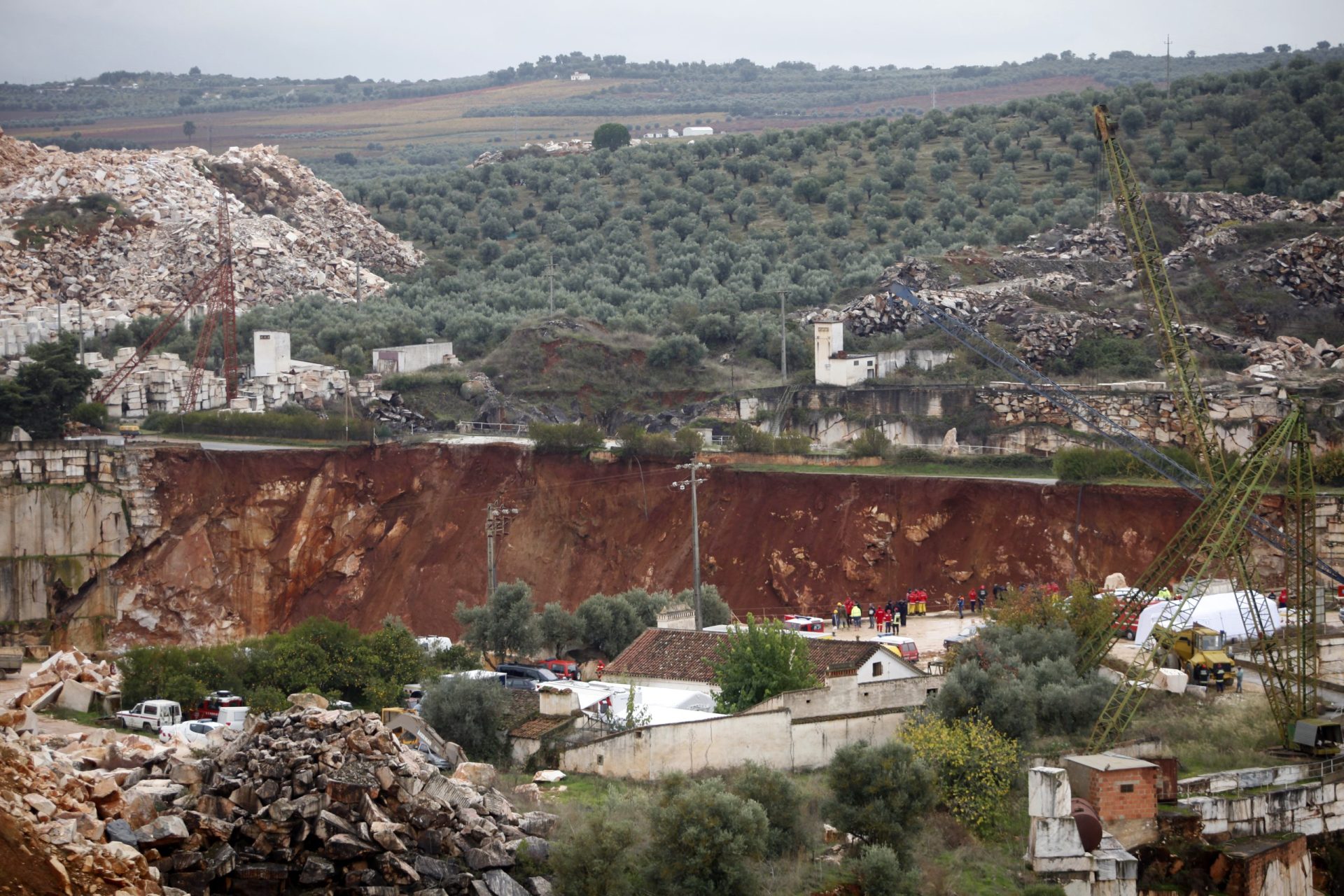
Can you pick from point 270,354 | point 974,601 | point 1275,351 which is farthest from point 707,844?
point 270,354

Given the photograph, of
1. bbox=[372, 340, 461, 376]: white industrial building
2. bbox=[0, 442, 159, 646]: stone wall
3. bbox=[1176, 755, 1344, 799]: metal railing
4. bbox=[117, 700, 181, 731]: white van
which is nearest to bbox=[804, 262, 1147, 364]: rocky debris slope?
bbox=[372, 340, 461, 376]: white industrial building

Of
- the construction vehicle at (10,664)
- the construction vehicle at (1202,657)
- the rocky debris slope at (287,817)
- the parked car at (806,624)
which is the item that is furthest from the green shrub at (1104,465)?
the rocky debris slope at (287,817)

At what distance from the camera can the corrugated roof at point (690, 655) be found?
3472cm

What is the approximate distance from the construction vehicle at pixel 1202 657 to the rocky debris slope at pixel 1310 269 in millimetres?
35749

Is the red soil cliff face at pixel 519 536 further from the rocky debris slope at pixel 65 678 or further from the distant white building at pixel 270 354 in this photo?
the rocky debris slope at pixel 65 678

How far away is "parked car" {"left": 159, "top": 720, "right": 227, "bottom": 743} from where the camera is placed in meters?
29.0

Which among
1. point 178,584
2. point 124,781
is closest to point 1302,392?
point 178,584

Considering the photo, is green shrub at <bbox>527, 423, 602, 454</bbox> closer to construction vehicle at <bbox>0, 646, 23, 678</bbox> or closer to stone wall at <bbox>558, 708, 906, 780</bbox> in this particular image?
construction vehicle at <bbox>0, 646, 23, 678</bbox>

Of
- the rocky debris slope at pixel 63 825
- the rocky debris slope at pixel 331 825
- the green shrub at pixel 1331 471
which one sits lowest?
the green shrub at pixel 1331 471

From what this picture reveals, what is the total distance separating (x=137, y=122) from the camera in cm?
16388

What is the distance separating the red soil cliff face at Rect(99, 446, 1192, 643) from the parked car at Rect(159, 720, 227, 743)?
86.1 feet

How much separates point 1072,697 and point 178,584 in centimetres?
3678

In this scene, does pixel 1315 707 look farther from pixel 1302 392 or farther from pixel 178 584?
pixel 178 584

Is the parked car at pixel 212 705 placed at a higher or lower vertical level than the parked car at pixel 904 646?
higher
